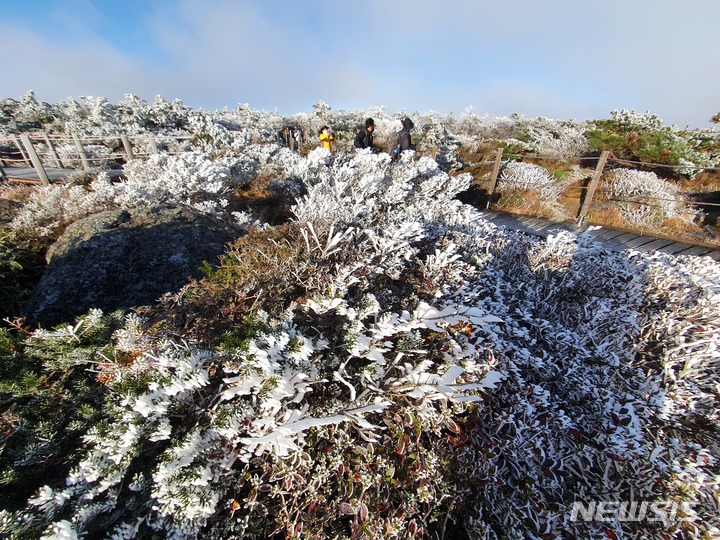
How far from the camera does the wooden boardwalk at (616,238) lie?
17.0 ft

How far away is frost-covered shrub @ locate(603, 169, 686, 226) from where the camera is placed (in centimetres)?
669

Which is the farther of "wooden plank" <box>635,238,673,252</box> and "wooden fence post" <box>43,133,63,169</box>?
"wooden fence post" <box>43,133,63,169</box>

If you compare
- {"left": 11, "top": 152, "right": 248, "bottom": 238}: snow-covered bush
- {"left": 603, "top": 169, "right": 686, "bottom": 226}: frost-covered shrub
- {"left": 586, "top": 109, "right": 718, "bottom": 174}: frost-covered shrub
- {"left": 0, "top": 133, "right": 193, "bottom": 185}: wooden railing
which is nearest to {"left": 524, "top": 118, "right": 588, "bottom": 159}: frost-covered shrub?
{"left": 586, "top": 109, "right": 718, "bottom": 174}: frost-covered shrub

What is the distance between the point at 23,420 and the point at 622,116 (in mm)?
18527

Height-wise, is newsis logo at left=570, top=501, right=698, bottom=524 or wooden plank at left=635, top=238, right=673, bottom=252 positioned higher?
wooden plank at left=635, top=238, right=673, bottom=252

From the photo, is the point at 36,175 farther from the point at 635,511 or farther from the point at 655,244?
the point at 655,244

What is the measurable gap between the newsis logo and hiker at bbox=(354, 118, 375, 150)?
8.01m

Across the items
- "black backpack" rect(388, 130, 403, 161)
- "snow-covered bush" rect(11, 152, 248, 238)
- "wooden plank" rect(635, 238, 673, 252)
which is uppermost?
"black backpack" rect(388, 130, 403, 161)

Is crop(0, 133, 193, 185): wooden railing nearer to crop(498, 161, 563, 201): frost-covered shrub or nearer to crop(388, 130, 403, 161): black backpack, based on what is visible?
crop(388, 130, 403, 161): black backpack

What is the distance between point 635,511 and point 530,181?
875cm

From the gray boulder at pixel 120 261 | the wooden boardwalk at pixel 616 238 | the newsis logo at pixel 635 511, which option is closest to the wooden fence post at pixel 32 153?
the gray boulder at pixel 120 261

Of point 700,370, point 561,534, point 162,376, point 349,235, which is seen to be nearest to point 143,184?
point 349,235

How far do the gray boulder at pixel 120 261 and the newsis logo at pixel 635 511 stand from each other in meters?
3.39

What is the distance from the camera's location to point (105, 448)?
1453 millimetres
